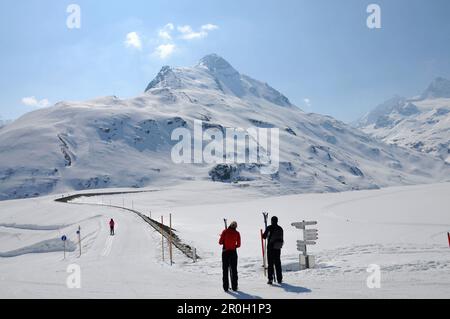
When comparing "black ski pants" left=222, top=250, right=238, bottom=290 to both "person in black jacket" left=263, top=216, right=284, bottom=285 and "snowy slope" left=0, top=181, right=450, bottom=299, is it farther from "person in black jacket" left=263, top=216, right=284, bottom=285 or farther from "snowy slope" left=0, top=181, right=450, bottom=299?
"person in black jacket" left=263, top=216, right=284, bottom=285

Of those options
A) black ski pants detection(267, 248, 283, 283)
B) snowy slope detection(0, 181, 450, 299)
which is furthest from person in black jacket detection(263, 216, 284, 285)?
snowy slope detection(0, 181, 450, 299)

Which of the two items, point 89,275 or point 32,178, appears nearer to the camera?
point 89,275

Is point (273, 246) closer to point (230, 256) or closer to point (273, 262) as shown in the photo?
point (273, 262)

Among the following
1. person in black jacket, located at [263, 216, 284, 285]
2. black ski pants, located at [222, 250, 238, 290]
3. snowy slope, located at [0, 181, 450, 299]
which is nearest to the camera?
snowy slope, located at [0, 181, 450, 299]

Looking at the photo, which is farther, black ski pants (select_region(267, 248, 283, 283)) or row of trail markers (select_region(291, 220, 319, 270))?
row of trail markers (select_region(291, 220, 319, 270))

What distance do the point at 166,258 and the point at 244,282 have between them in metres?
8.24

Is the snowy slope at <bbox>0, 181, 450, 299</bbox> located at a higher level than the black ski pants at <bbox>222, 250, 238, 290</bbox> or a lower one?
lower

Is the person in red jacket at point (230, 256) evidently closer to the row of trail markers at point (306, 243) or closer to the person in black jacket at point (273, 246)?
the person in black jacket at point (273, 246)

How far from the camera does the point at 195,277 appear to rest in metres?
15.3

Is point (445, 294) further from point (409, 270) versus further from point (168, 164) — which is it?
point (168, 164)

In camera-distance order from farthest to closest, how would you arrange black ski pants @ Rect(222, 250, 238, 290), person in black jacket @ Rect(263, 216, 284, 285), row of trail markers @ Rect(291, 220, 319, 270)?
row of trail markers @ Rect(291, 220, 319, 270) → person in black jacket @ Rect(263, 216, 284, 285) → black ski pants @ Rect(222, 250, 238, 290)

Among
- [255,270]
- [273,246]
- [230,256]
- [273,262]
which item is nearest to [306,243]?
[255,270]

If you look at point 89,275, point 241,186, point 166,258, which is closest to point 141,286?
point 89,275

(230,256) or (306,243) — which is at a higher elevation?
(230,256)
